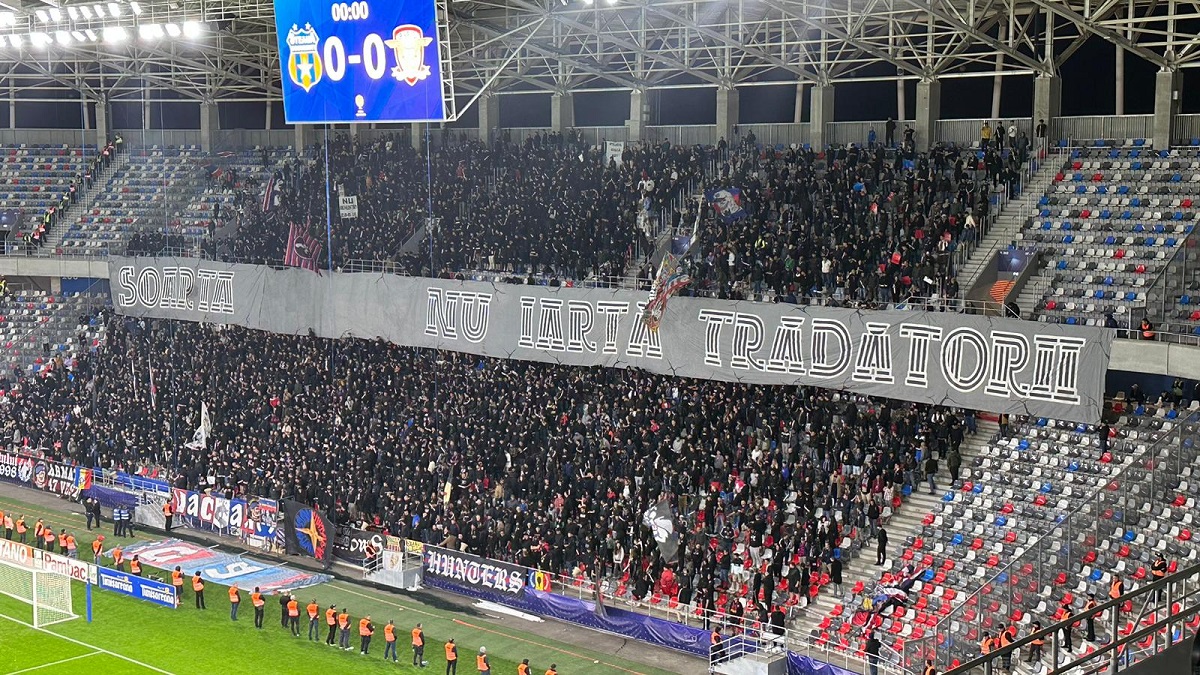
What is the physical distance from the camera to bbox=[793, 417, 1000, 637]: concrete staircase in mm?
26781

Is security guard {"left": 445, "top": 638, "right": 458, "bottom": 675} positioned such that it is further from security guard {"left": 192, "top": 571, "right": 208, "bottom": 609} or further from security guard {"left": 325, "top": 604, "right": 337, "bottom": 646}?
security guard {"left": 192, "top": 571, "right": 208, "bottom": 609}

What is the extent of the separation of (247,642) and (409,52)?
11538 millimetres

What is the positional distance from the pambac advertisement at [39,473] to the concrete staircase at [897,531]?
21.9m

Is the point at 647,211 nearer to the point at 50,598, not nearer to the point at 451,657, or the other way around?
the point at 451,657

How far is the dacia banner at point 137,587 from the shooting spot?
30859 mm

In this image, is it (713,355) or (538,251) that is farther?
(538,251)

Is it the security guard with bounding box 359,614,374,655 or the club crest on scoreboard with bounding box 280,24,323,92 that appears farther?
the club crest on scoreboard with bounding box 280,24,323,92

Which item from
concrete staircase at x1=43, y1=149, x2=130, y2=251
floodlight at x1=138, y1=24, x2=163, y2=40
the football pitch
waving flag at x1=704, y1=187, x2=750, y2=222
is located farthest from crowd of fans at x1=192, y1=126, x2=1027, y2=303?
the football pitch

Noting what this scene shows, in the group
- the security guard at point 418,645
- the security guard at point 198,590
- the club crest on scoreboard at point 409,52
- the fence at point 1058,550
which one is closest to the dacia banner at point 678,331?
the fence at point 1058,550

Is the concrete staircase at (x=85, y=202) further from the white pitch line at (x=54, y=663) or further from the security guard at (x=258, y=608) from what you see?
the white pitch line at (x=54, y=663)

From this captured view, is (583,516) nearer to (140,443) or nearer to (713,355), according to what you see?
(713,355)

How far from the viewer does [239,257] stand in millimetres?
42188

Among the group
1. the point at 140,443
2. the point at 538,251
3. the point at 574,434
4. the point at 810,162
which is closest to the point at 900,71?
the point at 810,162

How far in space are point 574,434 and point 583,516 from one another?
3.02m
